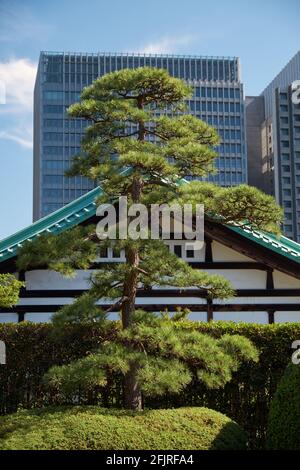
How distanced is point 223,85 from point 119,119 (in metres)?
117

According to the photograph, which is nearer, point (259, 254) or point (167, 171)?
point (167, 171)

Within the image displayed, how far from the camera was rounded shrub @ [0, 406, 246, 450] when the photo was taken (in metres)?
9.12

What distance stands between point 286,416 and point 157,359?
199 cm

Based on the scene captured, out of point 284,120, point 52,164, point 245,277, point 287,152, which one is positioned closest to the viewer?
point 245,277

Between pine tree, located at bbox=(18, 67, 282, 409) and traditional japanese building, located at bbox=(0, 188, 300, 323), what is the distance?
186 inches

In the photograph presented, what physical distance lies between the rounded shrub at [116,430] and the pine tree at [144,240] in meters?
0.48

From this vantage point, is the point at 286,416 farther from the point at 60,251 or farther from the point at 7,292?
the point at 7,292

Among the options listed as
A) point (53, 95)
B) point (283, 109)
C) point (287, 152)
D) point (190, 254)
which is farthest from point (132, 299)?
point (53, 95)

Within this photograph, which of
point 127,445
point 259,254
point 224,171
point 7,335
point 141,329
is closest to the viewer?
point 127,445

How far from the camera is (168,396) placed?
39.7 feet

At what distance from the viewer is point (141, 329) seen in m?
9.94

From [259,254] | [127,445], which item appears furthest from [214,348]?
[259,254]

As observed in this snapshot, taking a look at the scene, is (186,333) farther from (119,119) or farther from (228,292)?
(119,119)

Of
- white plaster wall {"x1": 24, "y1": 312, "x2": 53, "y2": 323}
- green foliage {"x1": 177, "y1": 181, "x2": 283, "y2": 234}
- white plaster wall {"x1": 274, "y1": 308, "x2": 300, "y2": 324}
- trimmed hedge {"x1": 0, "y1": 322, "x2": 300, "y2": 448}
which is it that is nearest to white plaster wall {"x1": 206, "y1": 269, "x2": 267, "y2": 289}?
white plaster wall {"x1": 274, "y1": 308, "x2": 300, "y2": 324}
